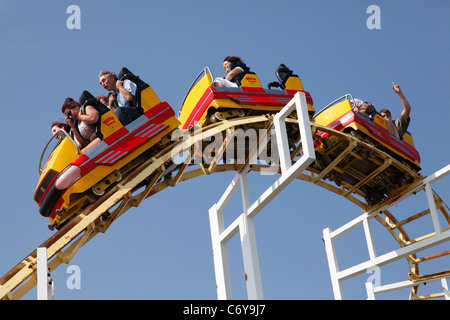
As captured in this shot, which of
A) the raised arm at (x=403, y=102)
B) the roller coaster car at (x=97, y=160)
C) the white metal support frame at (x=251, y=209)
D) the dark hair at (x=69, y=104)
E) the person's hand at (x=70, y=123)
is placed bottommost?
the white metal support frame at (x=251, y=209)

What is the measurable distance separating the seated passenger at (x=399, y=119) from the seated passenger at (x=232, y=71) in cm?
235

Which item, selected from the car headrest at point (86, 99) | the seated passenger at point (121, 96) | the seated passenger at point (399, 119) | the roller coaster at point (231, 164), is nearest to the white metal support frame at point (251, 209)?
the roller coaster at point (231, 164)

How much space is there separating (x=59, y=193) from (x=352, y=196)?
183 inches

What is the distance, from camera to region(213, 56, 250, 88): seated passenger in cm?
889

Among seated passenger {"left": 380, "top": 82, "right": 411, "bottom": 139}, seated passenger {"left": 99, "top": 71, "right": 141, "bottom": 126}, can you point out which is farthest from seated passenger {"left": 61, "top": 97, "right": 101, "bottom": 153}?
seated passenger {"left": 380, "top": 82, "right": 411, "bottom": 139}

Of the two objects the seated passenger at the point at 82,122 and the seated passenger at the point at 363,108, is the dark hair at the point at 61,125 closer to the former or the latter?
the seated passenger at the point at 82,122

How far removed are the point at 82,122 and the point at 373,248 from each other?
4582 millimetres

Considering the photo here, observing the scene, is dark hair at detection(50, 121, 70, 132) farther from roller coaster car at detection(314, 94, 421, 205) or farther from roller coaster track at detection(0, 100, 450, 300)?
roller coaster car at detection(314, 94, 421, 205)

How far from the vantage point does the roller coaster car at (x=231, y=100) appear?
28.1 ft

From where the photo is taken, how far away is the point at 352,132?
940cm
